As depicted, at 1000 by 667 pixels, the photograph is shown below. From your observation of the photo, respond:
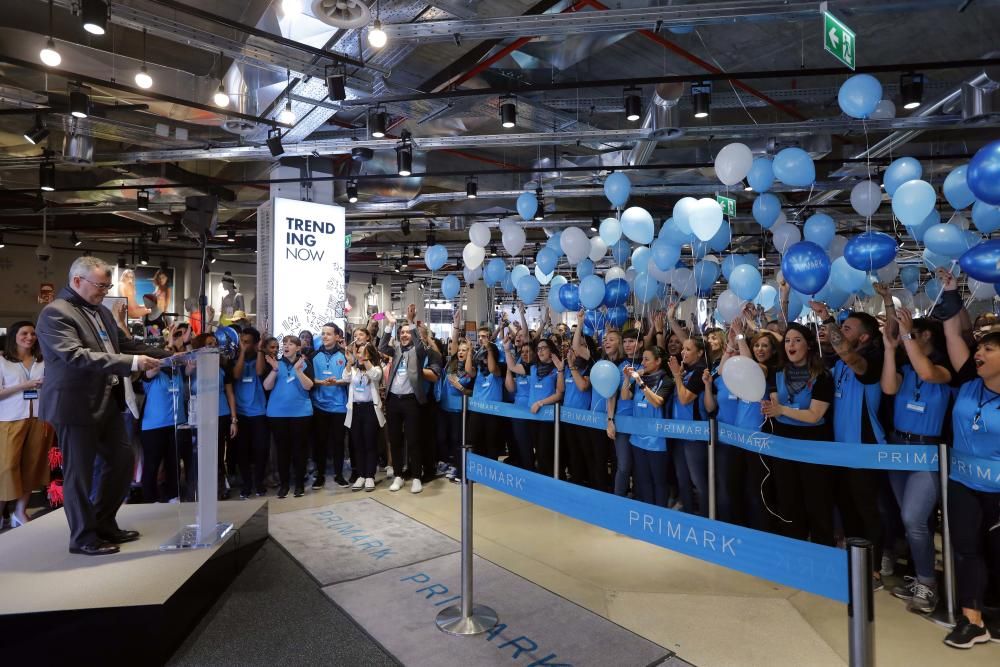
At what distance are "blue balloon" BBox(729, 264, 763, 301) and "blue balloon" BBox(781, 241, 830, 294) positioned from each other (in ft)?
2.15

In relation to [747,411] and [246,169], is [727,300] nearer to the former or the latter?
[747,411]

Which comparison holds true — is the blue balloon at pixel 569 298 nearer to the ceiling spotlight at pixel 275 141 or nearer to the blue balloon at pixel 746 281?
the blue balloon at pixel 746 281

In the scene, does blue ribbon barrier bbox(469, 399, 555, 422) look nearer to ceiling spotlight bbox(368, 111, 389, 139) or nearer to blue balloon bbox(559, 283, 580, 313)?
blue balloon bbox(559, 283, 580, 313)

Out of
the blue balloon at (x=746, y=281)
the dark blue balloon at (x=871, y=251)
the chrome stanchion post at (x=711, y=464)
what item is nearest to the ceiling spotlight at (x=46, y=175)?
the blue balloon at (x=746, y=281)

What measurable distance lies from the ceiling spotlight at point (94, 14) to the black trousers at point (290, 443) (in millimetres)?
3217

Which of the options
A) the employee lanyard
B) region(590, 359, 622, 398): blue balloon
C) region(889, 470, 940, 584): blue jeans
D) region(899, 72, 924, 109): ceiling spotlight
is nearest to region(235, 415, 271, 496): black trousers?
region(590, 359, 622, 398): blue balloon

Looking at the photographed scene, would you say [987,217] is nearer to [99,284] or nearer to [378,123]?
[378,123]

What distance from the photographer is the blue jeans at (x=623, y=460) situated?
441cm

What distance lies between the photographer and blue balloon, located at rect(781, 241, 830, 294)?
3.58 m

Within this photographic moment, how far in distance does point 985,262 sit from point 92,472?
469 cm

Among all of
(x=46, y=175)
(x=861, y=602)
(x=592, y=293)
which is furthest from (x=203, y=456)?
(x=46, y=175)

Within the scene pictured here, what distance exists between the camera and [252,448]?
5.28 metres

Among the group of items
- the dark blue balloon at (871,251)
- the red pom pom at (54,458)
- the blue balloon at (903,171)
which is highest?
the blue balloon at (903,171)

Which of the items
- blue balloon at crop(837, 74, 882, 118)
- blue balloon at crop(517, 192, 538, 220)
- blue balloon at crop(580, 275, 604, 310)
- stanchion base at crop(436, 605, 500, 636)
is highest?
blue balloon at crop(837, 74, 882, 118)
